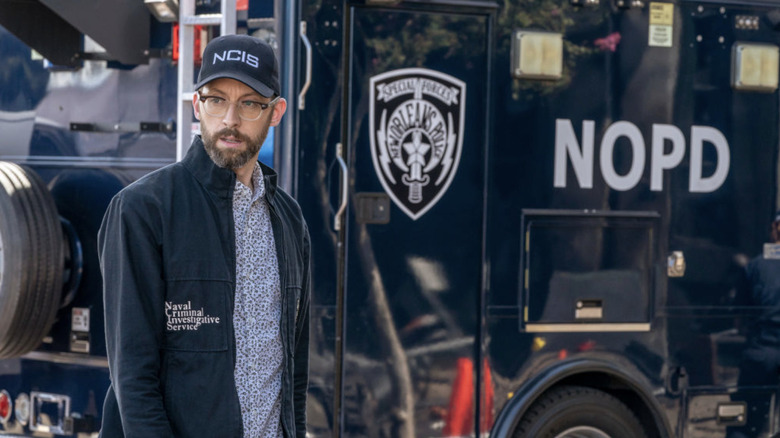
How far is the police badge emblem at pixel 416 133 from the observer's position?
→ 4746mm

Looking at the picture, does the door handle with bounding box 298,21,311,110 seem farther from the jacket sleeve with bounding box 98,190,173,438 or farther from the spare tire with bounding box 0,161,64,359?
the jacket sleeve with bounding box 98,190,173,438

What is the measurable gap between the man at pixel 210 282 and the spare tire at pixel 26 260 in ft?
8.01

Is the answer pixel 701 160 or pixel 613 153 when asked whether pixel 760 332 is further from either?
pixel 613 153

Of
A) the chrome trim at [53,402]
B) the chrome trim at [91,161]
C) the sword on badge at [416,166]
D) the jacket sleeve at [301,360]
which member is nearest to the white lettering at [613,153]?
the sword on badge at [416,166]

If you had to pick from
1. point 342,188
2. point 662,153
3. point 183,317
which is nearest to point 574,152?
point 662,153

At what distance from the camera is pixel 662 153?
5301 millimetres

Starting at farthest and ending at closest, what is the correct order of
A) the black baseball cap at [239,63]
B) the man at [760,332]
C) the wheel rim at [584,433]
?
the man at [760,332] → the wheel rim at [584,433] → the black baseball cap at [239,63]

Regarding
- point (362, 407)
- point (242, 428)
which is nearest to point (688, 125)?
point (362, 407)

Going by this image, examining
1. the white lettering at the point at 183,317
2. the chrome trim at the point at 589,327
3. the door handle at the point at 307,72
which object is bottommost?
the chrome trim at the point at 589,327

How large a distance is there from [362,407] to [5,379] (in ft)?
6.05

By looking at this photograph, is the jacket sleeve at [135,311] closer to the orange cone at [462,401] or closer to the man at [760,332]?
the orange cone at [462,401]

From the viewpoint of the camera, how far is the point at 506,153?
5.00 m

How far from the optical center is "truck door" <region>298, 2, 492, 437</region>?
15.4 feet

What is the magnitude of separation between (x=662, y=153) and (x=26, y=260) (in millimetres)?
3017
